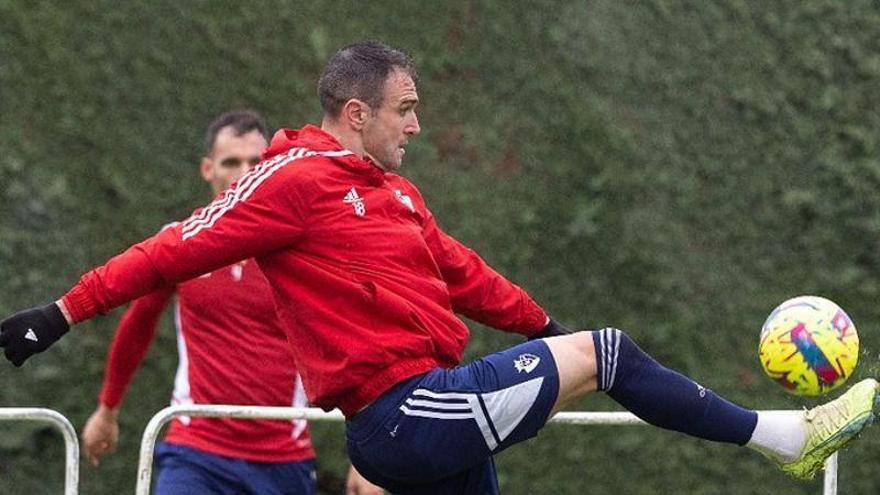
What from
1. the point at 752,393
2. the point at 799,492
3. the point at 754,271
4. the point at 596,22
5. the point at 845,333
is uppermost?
the point at 596,22

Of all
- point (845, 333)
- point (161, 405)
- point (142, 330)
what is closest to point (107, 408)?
point (142, 330)

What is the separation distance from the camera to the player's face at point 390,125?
502 cm

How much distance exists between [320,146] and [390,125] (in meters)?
0.26

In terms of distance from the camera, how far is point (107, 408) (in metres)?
6.42

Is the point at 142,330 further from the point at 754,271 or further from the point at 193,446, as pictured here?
the point at 754,271

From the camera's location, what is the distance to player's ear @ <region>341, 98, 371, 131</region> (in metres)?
5.02

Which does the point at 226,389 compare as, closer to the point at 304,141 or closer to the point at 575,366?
the point at 304,141

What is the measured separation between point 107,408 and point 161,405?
4.35 ft

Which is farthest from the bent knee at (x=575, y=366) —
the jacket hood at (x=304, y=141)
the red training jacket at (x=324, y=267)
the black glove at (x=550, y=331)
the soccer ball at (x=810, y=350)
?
the jacket hood at (x=304, y=141)

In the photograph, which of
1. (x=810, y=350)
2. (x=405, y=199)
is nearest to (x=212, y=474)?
(x=405, y=199)

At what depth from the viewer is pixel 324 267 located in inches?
186

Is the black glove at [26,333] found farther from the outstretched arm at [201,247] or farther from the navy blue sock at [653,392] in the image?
the navy blue sock at [653,392]

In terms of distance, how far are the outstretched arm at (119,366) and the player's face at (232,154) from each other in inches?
20.6

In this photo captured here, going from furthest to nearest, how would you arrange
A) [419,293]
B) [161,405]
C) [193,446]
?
[161,405], [193,446], [419,293]
